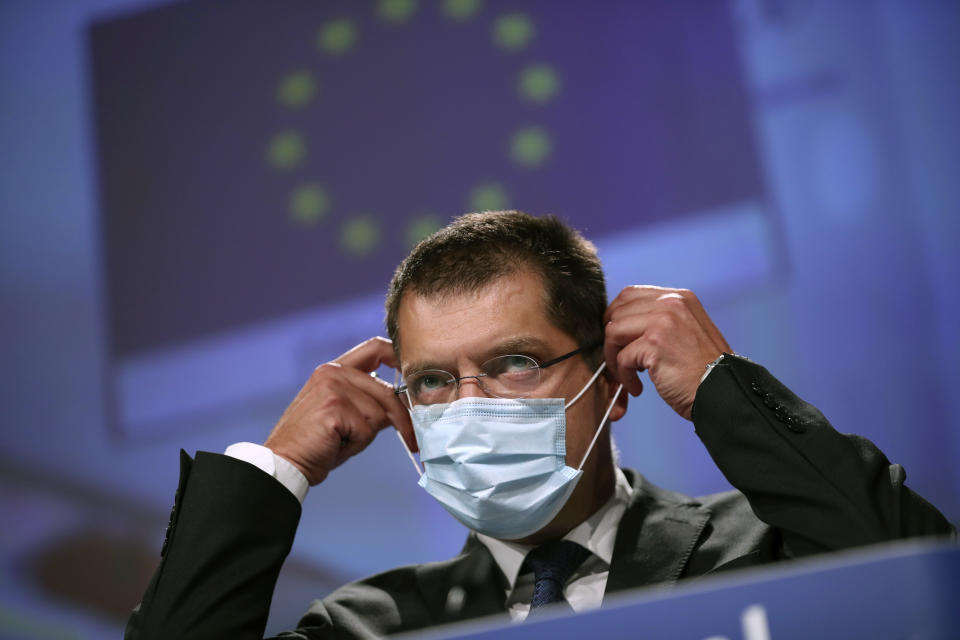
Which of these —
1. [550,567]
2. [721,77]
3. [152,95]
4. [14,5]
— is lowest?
[550,567]

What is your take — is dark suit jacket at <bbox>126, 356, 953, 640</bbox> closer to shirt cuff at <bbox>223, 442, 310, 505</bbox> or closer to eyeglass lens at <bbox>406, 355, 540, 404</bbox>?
shirt cuff at <bbox>223, 442, 310, 505</bbox>

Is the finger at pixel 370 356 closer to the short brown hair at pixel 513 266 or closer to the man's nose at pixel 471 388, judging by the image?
the short brown hair at pixel 513 266

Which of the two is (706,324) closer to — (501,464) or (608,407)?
(608,407)

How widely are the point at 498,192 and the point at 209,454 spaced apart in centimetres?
160

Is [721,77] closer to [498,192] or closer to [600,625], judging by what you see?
[498,192]

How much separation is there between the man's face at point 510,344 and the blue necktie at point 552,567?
0.17 feet

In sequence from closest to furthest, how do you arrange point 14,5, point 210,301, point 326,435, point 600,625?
point 600,625, point 326,435, point 210,301, point 14,5

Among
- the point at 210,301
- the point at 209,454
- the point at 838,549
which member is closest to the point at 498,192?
the point at 210,301

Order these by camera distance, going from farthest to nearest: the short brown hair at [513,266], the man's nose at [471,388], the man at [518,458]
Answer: the short brown hair at [513,266]
the man's nose at [471,388]
the man at [518,458]

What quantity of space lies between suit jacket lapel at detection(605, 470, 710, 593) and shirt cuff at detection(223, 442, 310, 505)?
2.31ft

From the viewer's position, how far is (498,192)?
333cm

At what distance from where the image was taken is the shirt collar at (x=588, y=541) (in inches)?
83.3

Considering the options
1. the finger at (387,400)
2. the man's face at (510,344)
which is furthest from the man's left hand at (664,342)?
the finger at (387,400)

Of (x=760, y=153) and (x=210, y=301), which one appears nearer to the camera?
(x=760, y=153)
